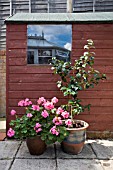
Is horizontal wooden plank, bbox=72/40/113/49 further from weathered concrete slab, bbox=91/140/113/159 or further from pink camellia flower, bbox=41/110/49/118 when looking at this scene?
weathered concrete slab, bbox=91/140/113/159

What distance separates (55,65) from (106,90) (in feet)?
3.41

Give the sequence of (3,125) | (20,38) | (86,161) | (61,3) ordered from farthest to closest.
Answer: (61,3) → (3,125) → (20,38) → (86,161)

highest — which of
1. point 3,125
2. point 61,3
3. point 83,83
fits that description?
point 61,3

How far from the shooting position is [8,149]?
2818 mm

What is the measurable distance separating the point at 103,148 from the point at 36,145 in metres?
1.05

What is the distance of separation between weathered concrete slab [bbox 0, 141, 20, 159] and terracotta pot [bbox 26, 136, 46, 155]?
28cm

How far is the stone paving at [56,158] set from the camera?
2.33 metres

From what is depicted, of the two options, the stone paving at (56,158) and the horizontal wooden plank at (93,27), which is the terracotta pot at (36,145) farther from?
the horizontal wooden plank at (93,27)

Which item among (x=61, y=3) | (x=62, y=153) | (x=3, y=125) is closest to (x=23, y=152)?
(x=62, y=153)

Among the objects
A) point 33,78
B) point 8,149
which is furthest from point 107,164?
point 33,78

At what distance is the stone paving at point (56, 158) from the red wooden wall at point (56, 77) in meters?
0.54

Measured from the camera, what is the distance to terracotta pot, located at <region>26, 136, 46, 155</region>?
8.46 ft

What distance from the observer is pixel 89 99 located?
10.6 feet

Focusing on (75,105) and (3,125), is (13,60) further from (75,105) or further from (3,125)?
(3,125)
